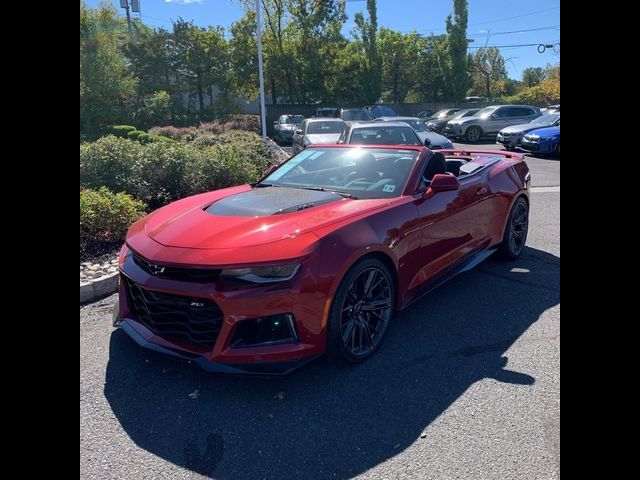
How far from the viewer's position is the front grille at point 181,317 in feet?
9.52

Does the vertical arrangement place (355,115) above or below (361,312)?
above

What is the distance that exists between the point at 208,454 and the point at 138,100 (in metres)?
26.3

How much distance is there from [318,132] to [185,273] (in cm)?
1332

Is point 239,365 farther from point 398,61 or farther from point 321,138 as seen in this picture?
point 398,61

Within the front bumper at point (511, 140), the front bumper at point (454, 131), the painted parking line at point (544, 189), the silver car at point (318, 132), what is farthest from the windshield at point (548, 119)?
the painted parking line at point (544, 189)

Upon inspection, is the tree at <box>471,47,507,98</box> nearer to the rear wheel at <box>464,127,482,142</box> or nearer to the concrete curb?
the rear wheel at <box>464,127,482,142</box>

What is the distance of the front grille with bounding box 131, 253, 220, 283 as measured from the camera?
2.93 metres

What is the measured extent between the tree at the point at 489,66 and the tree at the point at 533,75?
7.99ft

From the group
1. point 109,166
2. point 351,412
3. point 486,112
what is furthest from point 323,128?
point 351,412

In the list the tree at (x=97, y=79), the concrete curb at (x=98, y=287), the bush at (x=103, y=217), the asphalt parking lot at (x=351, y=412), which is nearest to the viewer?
the asphalt parking lot at (x=351, y=412)

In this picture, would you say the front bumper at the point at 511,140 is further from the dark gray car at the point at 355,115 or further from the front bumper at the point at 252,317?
the front bumper at the point at 252,317

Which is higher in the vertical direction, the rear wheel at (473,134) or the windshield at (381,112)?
the windshield at (381,112)

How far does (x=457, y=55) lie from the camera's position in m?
41.4

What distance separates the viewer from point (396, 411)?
114 inches
